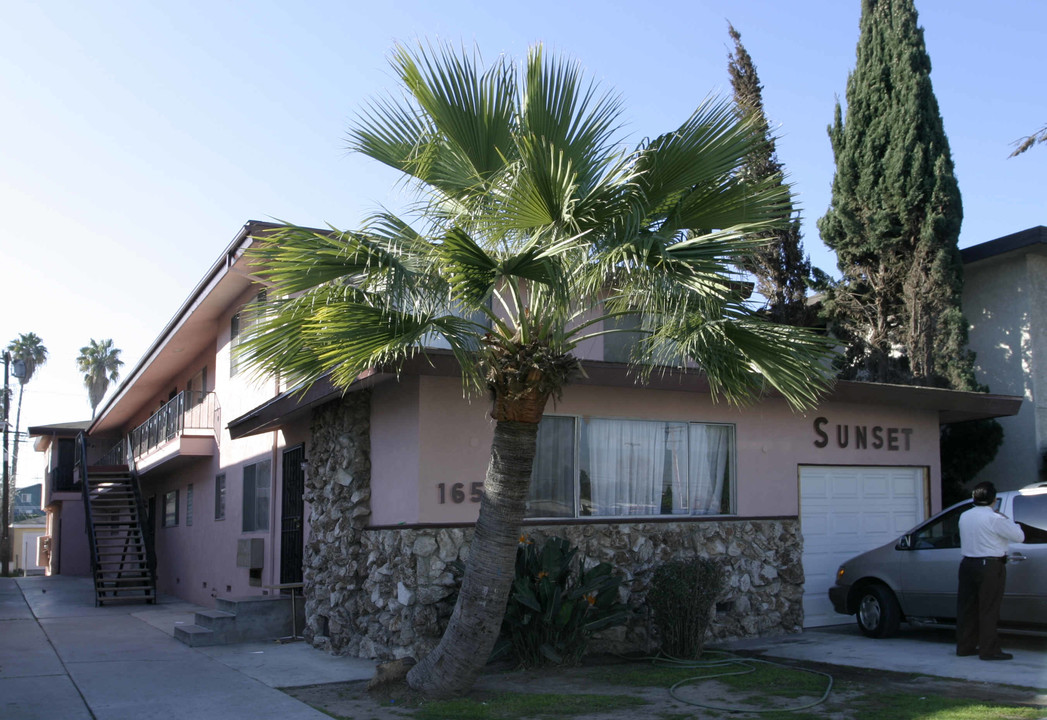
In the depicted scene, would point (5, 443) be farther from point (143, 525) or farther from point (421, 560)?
point (421, 560)

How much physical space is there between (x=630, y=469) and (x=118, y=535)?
50.5 feet

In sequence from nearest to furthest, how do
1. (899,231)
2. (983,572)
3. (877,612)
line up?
1. (983,572)
2. (877,612)
3. (899,231)

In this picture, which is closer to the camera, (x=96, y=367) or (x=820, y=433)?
(x=820, y=433)

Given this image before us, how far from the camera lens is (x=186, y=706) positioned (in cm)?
805

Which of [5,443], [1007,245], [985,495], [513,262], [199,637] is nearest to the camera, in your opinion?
[513,262]

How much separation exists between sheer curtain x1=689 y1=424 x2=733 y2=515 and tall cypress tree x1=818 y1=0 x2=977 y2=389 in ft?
18.6

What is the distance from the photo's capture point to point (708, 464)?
12.0 metres

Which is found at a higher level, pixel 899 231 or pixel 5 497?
pixel 899 231

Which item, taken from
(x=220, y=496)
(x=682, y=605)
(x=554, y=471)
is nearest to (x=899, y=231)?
(x=554, y=471)

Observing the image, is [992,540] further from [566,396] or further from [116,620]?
[116,620]

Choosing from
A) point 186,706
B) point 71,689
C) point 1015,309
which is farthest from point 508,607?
point 1015,309

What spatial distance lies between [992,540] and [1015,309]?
803cm

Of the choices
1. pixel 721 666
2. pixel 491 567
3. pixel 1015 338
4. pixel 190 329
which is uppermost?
pixel 190 329

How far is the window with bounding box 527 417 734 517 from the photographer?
10.9m
